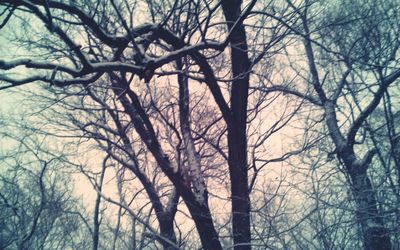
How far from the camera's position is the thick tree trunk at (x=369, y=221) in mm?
3455

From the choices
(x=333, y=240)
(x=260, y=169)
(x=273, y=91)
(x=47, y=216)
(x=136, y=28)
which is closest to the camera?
(x=136, y=28)

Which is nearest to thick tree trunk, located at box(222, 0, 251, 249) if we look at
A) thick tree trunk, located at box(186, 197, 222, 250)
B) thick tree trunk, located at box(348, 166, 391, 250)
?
thick tree trunk, located at box(186, 197, 222, 250)

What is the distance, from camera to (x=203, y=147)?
667 cm

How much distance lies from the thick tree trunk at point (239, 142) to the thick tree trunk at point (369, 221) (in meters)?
1.57

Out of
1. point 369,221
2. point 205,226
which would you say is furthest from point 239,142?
point 369,221

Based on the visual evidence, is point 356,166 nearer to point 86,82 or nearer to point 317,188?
point 317,188

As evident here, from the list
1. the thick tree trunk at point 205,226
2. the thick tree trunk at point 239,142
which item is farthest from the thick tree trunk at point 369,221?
the thick tree trunk at point 205,226

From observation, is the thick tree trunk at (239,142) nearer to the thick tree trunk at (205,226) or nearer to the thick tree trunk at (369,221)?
the thick tree trunk at (205,226)

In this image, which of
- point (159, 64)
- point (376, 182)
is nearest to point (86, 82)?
point (159, 64)

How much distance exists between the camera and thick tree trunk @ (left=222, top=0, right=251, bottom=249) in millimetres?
3982

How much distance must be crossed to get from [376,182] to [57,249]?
38.2 ft

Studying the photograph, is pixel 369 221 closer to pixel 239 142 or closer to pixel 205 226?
pixel 239 142

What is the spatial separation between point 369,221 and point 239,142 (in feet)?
7.04

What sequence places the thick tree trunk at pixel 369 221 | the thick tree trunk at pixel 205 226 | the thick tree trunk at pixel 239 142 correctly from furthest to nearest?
the thick tree trunk at pixel 205 226, the thick tree trunk at pixel 239 142, the thick tree trunk at pixel 369 221
